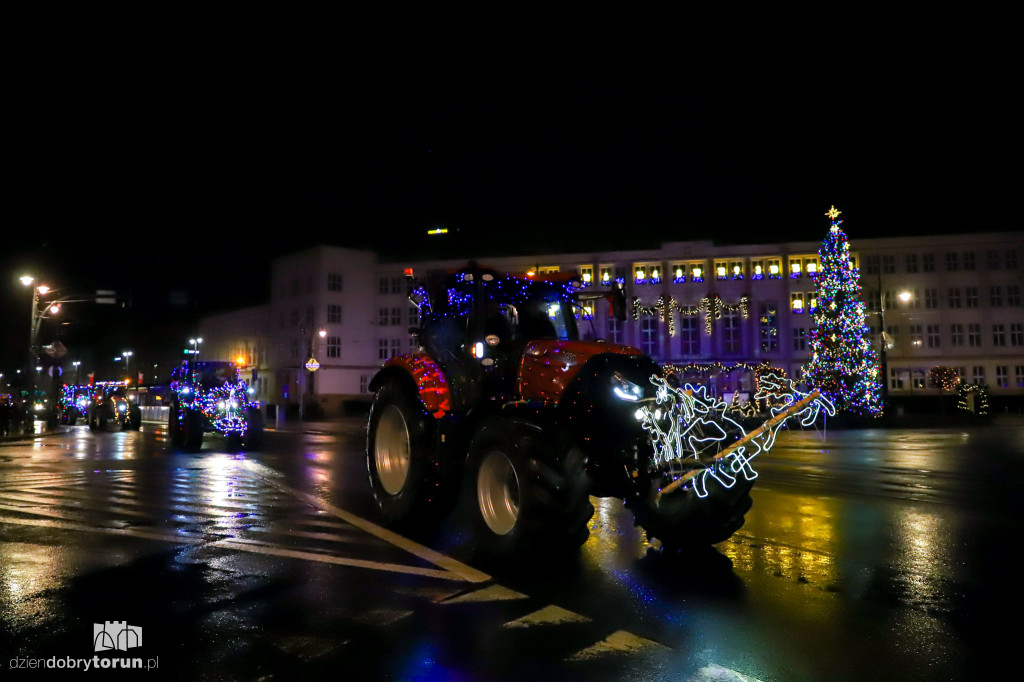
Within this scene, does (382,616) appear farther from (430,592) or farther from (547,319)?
(547,319)

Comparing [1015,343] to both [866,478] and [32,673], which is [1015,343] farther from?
[32,673]

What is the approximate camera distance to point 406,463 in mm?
9742

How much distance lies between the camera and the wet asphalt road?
4.68m

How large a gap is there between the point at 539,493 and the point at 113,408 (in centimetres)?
3954

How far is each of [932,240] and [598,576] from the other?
63114mm

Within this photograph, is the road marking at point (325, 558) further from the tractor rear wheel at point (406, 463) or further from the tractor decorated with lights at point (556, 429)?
the tractor rear wheel at point (406, 463)

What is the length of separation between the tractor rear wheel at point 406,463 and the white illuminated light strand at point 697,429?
2607mm

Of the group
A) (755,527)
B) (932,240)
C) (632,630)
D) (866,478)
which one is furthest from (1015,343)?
(632,630)

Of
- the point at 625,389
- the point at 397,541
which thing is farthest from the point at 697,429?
the point at 397,541

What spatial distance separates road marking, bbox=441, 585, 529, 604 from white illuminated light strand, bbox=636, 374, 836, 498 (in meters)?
1.94

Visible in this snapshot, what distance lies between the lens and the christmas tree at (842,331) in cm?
4069

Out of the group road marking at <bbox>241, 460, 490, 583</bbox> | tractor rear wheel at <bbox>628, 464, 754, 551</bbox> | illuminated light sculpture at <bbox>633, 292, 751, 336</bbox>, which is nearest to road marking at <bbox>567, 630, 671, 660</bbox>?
road marking at <bbox>241, 460, 490, 583</bbox>

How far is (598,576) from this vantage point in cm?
674

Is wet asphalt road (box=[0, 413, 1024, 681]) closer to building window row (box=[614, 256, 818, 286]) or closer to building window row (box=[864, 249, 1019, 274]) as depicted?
building window row (box=[614, 256, 818, 286])
